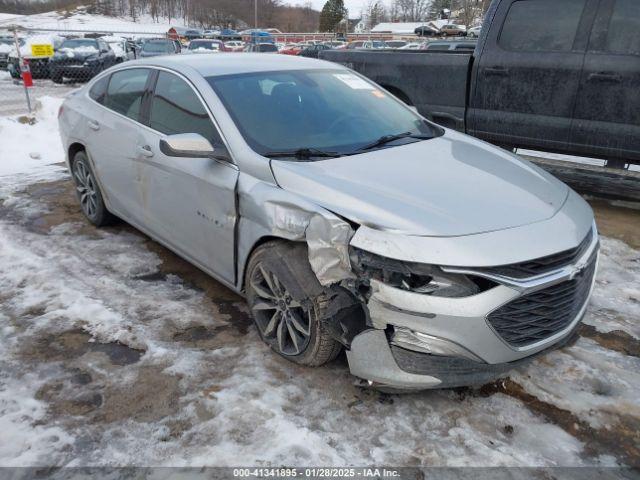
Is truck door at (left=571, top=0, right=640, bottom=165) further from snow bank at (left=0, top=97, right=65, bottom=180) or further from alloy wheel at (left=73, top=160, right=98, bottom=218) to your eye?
snow bank at (left=0, top=97, right=65, bottom=180)

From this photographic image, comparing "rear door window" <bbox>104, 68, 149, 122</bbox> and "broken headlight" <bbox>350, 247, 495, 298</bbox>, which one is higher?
"rear door window" <bbox>104, 68, 149, 122</bbox>

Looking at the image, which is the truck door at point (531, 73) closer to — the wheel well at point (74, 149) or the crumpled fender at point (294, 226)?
the crumpled fender at point (294, 226)

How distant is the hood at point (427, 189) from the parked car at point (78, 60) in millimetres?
16966

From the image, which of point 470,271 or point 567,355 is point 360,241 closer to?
point 470,271

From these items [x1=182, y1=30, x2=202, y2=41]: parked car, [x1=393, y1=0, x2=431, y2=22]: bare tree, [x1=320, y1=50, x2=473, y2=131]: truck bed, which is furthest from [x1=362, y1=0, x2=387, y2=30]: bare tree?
[x1=320, y1=50, x2=473, y2=131]: truck bed

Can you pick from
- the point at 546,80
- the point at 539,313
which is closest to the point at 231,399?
the point at 539,313

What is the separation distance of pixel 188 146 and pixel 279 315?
110cm

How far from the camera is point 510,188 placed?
9.25 feet

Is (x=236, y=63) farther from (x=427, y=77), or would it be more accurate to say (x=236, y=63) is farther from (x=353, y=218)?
(x=427, y=77)

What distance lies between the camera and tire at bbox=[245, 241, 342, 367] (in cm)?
265

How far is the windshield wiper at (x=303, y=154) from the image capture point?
9.80 feet

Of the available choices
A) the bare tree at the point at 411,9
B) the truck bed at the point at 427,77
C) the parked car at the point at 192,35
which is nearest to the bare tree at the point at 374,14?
the bare tree at the point at 411,9

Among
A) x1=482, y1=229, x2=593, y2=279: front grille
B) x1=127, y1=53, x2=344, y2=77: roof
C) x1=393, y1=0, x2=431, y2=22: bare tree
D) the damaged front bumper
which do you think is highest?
x1=393, y1=0, x2=431, y2=22: bare tree

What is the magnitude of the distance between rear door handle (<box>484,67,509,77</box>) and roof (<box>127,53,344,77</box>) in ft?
7.90
